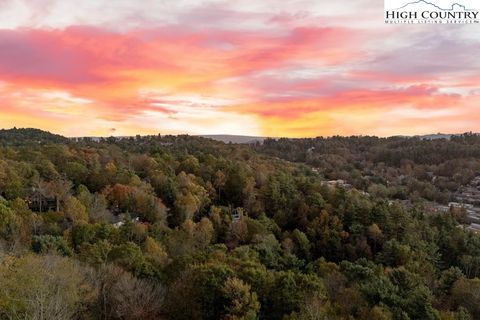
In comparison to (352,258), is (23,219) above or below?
above

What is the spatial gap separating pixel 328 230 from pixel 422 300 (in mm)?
32424

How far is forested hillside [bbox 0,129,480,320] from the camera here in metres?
31.9

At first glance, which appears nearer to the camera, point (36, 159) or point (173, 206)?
point (173, 206)

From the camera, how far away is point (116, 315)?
31797mm

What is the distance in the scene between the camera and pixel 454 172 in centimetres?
15025

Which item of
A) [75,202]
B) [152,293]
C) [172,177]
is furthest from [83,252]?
[172,177]

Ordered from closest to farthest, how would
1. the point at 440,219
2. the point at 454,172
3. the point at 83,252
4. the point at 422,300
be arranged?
the point at 422,300
the point at 83,252
the point at 440,219
the point at 454,172

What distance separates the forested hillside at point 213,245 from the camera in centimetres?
3192

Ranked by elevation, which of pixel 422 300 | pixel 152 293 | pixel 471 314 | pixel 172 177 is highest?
pixel 172 177

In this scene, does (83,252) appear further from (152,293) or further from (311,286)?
(311,286)

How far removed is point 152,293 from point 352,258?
41140 millimetres

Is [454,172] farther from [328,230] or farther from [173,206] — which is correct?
[173,206]

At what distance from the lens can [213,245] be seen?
58.1 metres

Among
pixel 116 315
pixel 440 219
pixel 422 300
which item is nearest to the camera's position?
pixel 116 315
